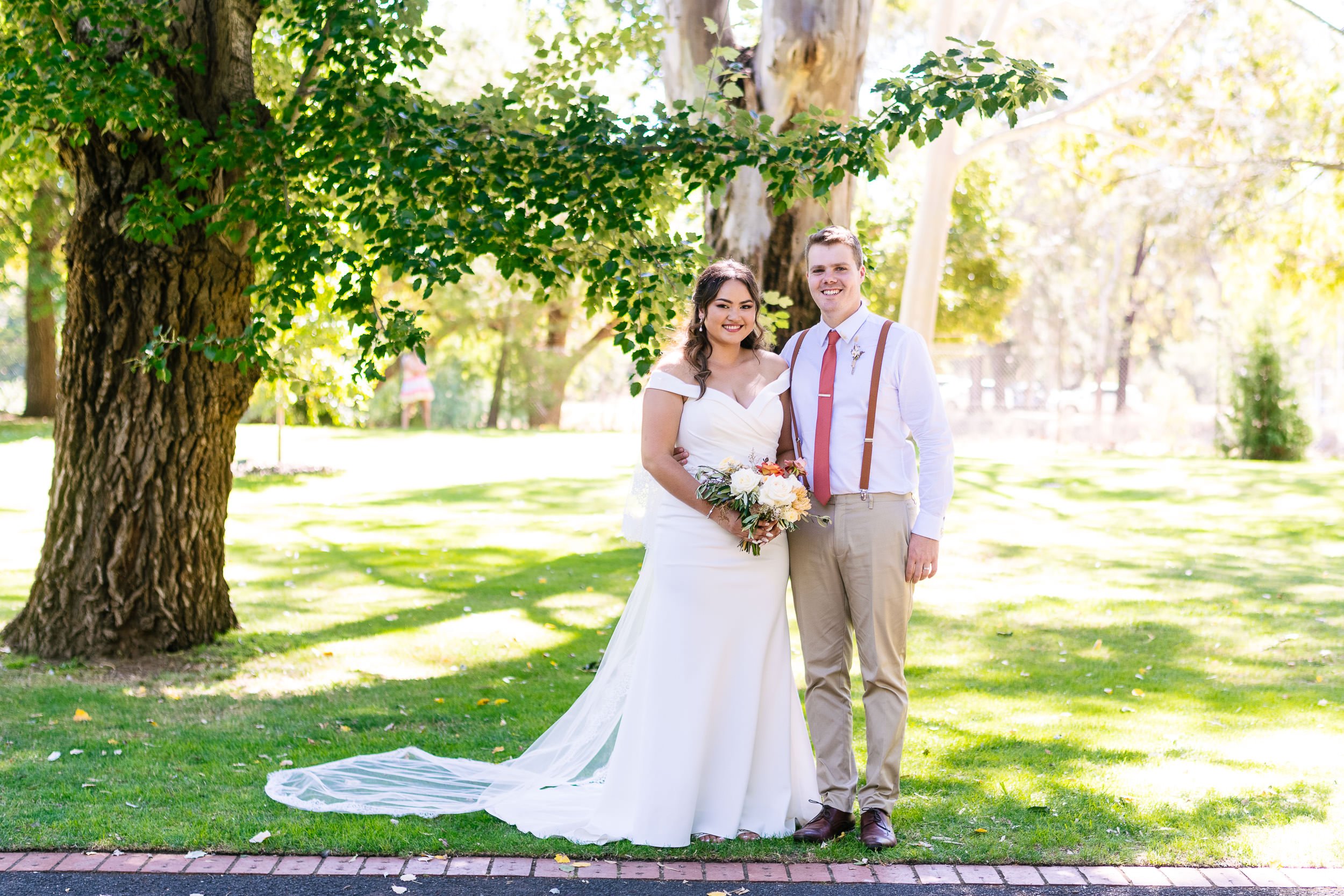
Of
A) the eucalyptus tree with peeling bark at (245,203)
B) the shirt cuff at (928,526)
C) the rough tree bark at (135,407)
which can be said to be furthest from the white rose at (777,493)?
the rough tree bark at (135,407)

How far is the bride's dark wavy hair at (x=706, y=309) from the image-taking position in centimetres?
454

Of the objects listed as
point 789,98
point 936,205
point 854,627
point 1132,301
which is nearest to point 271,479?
point 936,205

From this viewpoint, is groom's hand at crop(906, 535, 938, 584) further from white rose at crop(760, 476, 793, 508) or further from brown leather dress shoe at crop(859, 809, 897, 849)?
brown leather dress shoe at crop(859, 809, 897, 849)

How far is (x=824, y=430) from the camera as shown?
4445 millimetres

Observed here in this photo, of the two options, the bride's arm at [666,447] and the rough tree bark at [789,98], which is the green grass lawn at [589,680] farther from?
the rough tree bark at [789,98]

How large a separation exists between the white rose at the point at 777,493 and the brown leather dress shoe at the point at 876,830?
1.26 meters

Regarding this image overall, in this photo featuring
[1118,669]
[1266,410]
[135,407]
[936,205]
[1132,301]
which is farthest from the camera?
[1132,301]

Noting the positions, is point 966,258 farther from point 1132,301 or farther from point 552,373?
point 1132,301

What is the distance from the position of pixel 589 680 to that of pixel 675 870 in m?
3.21

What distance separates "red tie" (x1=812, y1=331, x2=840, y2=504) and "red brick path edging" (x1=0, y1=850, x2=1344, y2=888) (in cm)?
134

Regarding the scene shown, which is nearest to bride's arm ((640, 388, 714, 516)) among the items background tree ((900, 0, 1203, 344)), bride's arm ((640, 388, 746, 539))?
bride's arm ((640, 388, 746, 539))

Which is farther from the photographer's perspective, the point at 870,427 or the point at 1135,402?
the point at 1135,402

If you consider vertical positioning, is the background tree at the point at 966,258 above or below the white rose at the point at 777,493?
above

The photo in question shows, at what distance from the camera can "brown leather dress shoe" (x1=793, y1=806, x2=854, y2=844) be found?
14.7 feet
